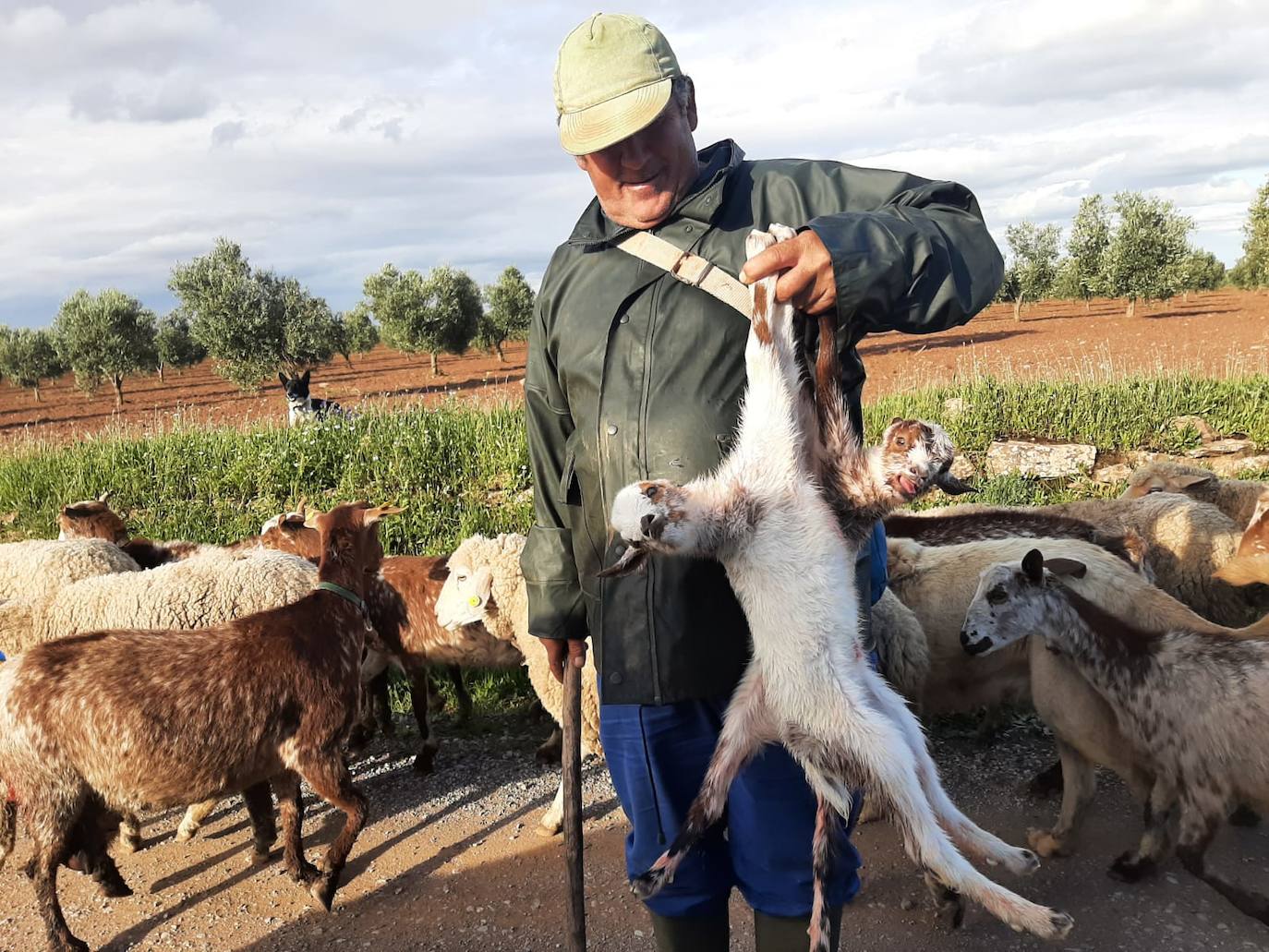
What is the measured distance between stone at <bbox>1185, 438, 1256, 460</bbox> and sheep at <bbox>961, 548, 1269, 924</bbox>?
7.30 m

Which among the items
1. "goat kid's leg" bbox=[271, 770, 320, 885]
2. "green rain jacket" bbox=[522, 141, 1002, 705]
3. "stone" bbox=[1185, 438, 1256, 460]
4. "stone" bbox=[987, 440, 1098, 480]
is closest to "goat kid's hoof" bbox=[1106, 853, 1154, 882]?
"green rain jacket" bbox=[522, 141, 1002, 705]

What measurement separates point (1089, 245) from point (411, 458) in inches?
2185

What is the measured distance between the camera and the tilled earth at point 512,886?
3.94m

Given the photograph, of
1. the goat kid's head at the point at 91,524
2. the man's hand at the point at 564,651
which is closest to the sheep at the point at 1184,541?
the man's hand at the point at 564,651

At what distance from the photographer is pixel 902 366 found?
26.7 metres

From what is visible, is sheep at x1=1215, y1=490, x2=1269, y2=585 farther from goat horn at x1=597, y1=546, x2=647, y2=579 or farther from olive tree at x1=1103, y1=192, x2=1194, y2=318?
olive tree at x1=1103, y1=192, x2=1194, y2=318

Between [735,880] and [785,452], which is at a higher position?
[785,452]

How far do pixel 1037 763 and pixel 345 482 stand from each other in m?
8.13

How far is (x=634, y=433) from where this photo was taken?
7.51 feet

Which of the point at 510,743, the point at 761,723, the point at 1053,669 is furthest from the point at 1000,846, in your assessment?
the point at 510,743

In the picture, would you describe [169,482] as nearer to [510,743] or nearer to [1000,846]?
[510,743]

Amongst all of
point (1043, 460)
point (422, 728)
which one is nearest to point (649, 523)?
point (422, 728)

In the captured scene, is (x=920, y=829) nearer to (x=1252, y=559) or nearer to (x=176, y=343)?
(x=1252, y=559)

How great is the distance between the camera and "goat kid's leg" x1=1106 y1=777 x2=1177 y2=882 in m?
4.07
